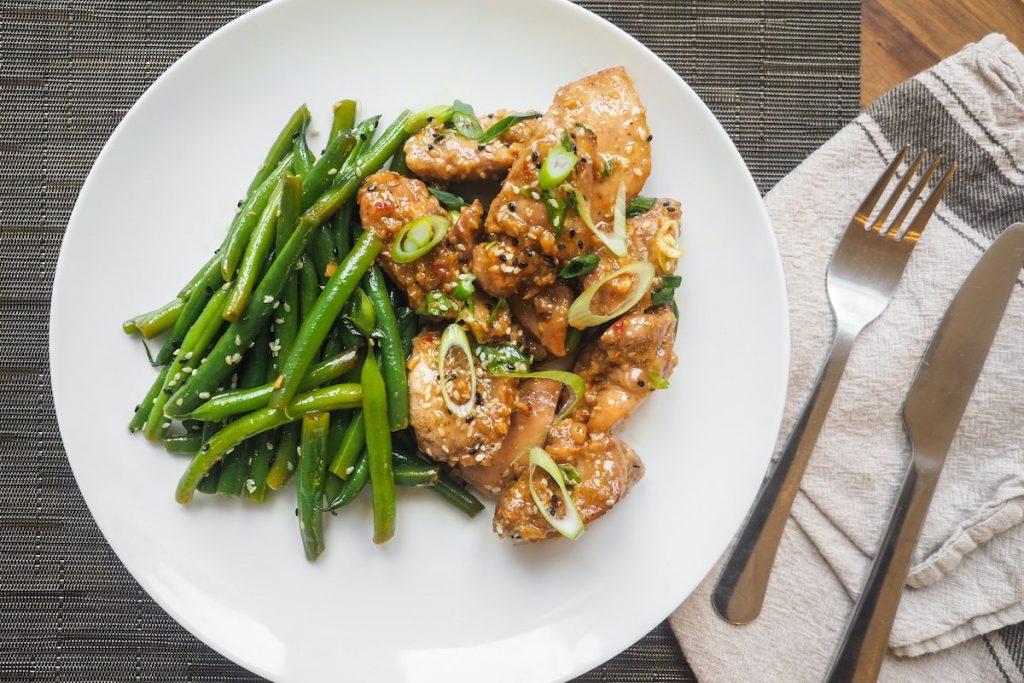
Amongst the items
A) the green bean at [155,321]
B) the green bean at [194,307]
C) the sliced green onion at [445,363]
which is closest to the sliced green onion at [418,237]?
the sliced green onion at [445,363]

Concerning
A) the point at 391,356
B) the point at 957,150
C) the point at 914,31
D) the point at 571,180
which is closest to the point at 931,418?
the point at 957,150

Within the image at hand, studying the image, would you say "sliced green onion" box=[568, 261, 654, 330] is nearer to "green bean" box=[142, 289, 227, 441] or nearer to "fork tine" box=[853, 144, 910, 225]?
"fork tine" box=[853, 144, 910, 225]

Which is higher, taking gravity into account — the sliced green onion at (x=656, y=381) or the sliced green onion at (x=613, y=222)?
the sliced green onion at (x=613, y=222)

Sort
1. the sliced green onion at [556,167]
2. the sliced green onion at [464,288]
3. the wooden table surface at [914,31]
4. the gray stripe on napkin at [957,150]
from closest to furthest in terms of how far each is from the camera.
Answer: the sliced green onion at [556,167] → the sliced green onion at [464,288] → the gray stripe on napkin at [957,150] → the wooden table surface at [914,31]

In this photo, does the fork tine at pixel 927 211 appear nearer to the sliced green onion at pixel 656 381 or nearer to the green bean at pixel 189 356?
the sliced green onion at pixel 656 381

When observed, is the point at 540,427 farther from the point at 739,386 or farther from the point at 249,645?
the point at 249,645
